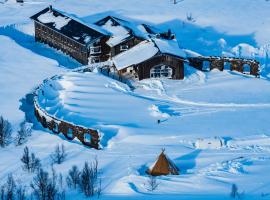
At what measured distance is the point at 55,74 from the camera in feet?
143

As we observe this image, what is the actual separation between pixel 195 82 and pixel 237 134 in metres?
9.18

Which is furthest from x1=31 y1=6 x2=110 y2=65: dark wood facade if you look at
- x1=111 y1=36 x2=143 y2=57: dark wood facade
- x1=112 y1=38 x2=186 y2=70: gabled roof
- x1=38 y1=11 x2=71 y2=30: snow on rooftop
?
x1=112 y1=38 x2=186 y2=70: gabled roof

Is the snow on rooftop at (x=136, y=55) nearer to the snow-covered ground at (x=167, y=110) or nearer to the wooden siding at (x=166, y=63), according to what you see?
the wooden siding at (x=166, y=63)

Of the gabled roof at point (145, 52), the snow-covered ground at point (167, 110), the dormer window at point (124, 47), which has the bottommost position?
the snow-covered ground at point (167, 110)

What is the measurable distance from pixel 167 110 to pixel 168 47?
286 inches

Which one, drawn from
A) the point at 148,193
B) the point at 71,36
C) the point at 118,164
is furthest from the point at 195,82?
the point at 148,193

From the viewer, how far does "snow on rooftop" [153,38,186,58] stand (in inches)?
1683

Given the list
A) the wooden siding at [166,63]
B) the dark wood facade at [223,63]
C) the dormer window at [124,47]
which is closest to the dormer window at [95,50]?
the dormer window at [124,47]

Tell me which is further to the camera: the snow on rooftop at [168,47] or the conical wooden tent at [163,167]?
the snow on rooftop at [168,47]

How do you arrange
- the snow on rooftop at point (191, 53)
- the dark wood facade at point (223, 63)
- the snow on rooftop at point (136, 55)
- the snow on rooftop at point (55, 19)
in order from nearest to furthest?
the snow on rooftop at point (136, 55), the dark wood facade at point (223, 63), the snow on rooftop at point (191, 53), the snow on rooftop at point (55, 19)

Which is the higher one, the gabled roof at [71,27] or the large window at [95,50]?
the gabled roof at [71,27]

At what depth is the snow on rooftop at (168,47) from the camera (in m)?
42.8

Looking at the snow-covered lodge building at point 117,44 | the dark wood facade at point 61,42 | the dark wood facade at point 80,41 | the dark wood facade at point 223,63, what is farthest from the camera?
the dark wood facade at point 61,42

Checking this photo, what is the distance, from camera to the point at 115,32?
47469mm
